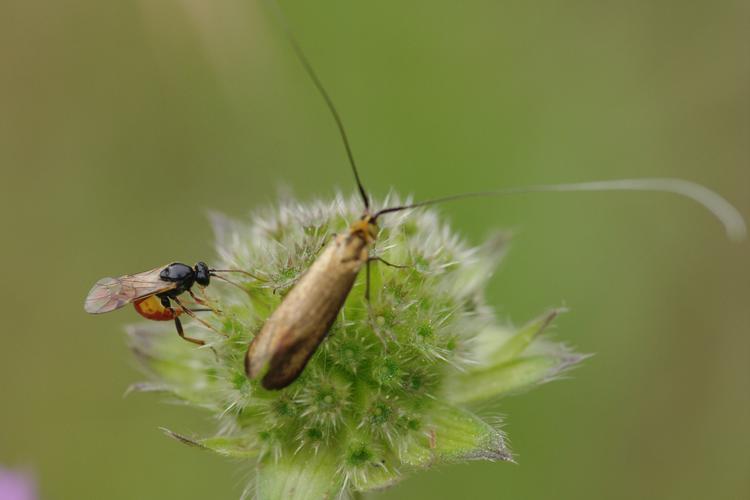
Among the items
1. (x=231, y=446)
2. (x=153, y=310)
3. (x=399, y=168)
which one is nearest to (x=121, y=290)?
(x=153, y=310)

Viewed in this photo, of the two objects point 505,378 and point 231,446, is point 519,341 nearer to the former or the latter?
point 505,378

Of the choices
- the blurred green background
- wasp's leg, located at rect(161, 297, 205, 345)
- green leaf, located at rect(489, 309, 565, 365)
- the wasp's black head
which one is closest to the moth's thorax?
the wasp's black head

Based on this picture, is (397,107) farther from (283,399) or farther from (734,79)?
(283,399)

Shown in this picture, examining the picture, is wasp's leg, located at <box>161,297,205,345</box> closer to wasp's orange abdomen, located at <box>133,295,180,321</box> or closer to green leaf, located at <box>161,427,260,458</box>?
wasp's orange abdomen, located at <box>133,295,180,321</box>

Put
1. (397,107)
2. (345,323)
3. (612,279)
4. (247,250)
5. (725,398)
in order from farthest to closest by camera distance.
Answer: (397,107), (612,279), (725,398), (247,250), (345,323)

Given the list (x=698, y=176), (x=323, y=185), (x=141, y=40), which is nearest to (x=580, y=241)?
(x=698, y=176)

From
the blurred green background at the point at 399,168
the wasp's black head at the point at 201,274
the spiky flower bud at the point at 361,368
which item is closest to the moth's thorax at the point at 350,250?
the spiky flower bud at the point at 361,368
